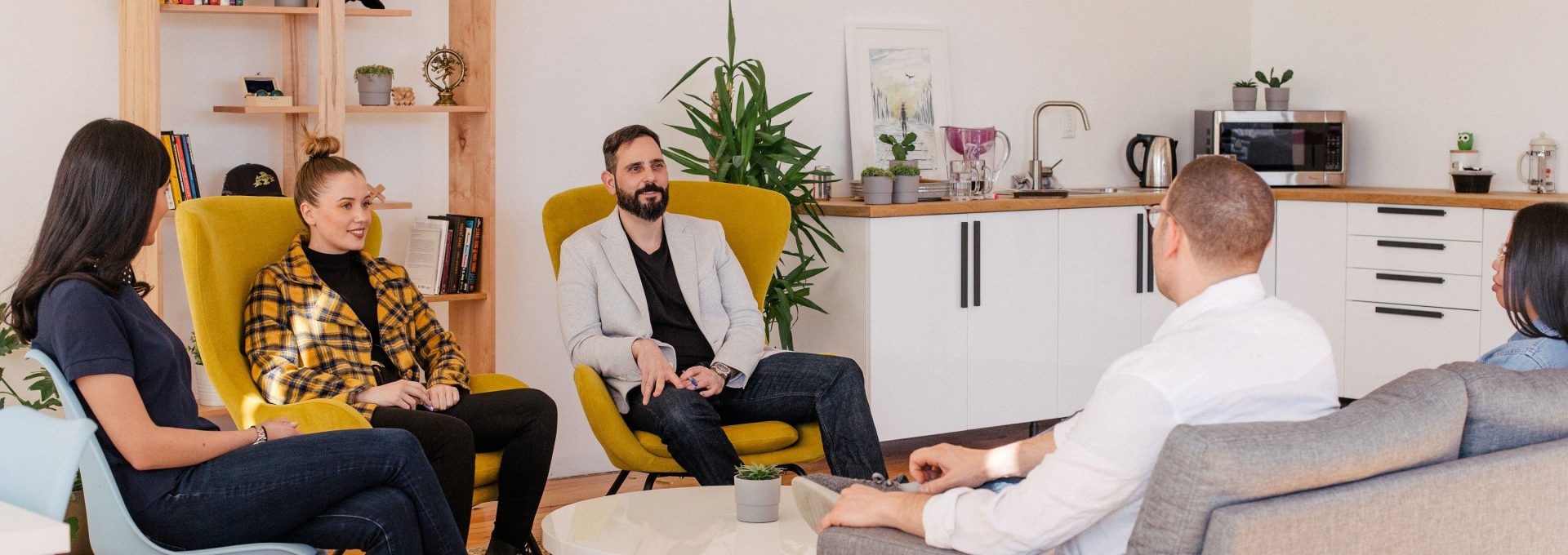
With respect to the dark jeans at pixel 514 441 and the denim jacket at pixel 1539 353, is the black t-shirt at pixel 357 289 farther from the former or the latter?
the denim jacket at pixel 1539 353

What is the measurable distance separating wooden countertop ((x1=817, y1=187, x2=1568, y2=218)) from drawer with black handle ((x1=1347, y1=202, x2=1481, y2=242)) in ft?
0.09

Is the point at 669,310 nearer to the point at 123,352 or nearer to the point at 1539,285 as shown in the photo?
the point at 123,352

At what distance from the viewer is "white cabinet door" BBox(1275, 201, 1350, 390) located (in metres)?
5.38

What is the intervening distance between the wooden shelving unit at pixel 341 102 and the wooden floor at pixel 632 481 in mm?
449

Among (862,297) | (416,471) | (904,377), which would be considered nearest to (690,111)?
(862,297)

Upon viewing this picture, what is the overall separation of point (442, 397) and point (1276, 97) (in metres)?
3.98

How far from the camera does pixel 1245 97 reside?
582 centimetres

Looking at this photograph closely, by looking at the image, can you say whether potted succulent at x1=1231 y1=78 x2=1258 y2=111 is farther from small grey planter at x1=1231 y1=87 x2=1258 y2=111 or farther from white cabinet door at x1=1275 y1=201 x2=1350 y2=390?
white cabinet door at x1=1275 y1=201 x2=1350 y2=390

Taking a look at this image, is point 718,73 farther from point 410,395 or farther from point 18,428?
point 18,428

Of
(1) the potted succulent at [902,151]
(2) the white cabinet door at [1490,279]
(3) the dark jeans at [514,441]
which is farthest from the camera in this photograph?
(2) the white cabinet door at [1490,279]

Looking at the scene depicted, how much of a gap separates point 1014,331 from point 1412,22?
2.25m

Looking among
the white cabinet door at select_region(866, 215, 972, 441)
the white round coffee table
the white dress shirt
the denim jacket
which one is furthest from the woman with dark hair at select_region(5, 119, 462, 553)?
the white cabinet door at select_region(866, 215, 972, 441)

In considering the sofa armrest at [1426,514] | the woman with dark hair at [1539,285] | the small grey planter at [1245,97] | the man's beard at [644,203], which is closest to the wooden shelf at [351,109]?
the man's beard at [644,203]

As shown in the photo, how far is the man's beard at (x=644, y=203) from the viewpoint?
361 centimetres
